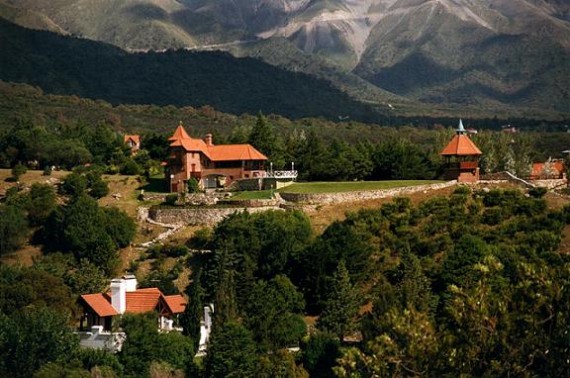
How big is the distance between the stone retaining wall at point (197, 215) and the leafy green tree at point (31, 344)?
58.8 feet

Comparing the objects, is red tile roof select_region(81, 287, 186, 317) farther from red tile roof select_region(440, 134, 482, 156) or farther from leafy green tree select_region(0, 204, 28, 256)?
red tile roof select_region(440, 134, 482, 156)

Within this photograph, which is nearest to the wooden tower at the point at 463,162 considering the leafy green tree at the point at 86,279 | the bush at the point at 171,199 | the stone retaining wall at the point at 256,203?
the stone retaining wall at the point at 256,203

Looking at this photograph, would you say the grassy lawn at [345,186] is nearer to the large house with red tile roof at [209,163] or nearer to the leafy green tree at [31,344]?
the large house with red tile roof at [209,163]

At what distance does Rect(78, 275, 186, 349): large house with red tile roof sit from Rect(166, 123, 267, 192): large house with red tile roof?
56.2 ft

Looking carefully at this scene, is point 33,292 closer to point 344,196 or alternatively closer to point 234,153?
point 344,196

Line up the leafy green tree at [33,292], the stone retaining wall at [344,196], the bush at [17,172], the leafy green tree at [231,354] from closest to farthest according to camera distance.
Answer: the leafy green tree at [231,354] < the leafy green tree at [33,292] < the stone retaining wall at [344,196] < the bush at [17,172]

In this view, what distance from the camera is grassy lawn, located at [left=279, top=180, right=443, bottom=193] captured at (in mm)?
73812

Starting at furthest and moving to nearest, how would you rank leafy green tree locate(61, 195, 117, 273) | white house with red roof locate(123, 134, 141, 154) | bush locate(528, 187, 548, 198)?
white house with red roof locate(123, 134, 141, 154)
bush locate(528, 187, 548, 198)
leafy green tree locate(61, 195, 117, 273)

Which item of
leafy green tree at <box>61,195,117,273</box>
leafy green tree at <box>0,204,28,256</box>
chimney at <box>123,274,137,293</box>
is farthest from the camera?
leafy green tree at <box>0,204,28,256</box>

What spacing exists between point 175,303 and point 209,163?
19287mm

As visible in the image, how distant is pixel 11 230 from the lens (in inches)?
2771

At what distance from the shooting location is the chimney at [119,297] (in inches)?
2297

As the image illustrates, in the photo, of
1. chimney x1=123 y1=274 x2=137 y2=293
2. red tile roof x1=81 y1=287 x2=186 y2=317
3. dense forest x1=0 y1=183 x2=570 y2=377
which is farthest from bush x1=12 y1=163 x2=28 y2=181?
red tile roof x1=81 y1=287 x2=186 y2=317

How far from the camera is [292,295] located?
60.6m
